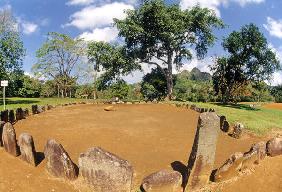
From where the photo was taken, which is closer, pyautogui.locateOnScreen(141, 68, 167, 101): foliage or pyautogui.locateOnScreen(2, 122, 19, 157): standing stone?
pyautogui.locateOnScreen(2, 122, 19, 157): standing stone

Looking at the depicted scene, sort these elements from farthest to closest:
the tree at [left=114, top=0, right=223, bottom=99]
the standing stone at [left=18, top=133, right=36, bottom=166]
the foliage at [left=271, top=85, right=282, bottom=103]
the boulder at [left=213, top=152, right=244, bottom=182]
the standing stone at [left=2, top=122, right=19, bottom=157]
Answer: the foliage at [left=271, top=85, right=282, bottom=103] < the tree at [left=114, top=0, right=223, bottom=99] < the standing stone at [left=2, top=122, right=19, bottom=157] < the standing stone at [left=18, top=133, right=36, bottom=166] < the boulder at [left=213, top=152, right=244, bottom=182]

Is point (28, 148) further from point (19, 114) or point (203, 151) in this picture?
point (19, 114)

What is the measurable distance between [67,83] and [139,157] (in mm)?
48560

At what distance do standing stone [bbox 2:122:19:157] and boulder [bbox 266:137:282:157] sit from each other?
8523 millimetres

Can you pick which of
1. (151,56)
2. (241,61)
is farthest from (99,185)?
(241,61)

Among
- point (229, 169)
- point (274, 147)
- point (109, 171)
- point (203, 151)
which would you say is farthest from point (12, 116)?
point (274, 147)

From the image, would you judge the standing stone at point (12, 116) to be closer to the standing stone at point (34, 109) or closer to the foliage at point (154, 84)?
the standing stone at point (34, 109)

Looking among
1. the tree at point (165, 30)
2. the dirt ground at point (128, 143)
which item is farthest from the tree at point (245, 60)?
the dirt ground at point (128, 143)

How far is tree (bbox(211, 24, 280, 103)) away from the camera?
44469 mm

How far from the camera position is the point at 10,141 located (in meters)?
12.7

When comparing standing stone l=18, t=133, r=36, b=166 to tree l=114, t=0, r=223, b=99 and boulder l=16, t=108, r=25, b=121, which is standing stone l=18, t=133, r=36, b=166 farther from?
tree l=114, t=0, r=223, b=99

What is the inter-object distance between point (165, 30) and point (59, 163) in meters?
32.1

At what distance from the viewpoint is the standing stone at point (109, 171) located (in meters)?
10.5

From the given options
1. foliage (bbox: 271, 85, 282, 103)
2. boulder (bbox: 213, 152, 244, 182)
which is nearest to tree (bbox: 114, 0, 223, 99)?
boulder (bbox: 213, 152, 244, 182)
